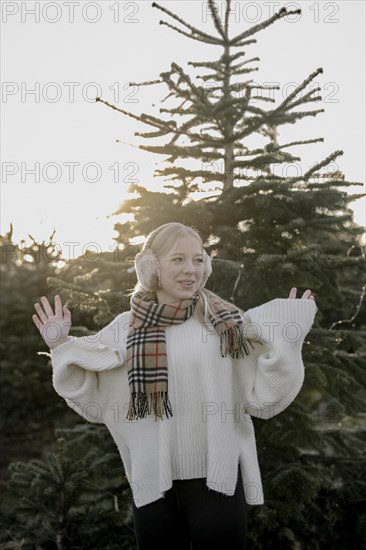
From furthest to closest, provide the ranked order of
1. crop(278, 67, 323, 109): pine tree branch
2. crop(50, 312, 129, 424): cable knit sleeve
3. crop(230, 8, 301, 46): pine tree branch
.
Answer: crop(230, 8, 301, 46): pine tree branch
crop(278, 67, 323, 109): pine tree branch
crop(50, 312, 129, 424): cable knit sleeve

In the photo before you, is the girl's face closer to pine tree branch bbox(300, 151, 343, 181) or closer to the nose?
the nose

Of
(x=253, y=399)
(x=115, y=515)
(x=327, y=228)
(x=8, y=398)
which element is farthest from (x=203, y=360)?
(x=8, y=398)

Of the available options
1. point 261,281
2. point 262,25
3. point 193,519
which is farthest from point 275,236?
point 193,519

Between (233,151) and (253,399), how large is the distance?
283cm

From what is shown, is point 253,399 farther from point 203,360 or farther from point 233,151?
point 233,151

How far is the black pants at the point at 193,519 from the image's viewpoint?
2820mm

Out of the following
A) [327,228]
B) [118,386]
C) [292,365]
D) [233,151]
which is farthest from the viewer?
[233,151]

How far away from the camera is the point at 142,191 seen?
5066mm

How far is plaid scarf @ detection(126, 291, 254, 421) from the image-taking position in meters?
2.93

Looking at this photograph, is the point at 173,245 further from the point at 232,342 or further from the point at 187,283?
the point at 232,342

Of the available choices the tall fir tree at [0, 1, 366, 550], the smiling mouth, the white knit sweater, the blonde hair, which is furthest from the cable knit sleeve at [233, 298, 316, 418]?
the tall fir tree at [0, 1, 366, 550]

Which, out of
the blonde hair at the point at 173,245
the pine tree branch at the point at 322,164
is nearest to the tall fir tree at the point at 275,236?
the pine tree branch at the point at 322,164

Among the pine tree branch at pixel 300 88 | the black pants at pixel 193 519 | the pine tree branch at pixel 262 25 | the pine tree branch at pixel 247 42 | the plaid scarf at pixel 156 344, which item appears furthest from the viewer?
the pine tree branch at pixel 247 42

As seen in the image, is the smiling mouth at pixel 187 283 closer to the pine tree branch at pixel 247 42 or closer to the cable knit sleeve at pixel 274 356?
the cable knit sleeve at pixel 274 356
